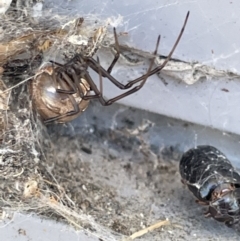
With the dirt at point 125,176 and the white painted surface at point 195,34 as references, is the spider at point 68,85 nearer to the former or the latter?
the white painted surface at point 195,34

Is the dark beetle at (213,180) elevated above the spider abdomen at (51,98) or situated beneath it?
situated beneath

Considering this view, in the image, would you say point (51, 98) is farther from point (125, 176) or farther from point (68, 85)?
point (125, 176)

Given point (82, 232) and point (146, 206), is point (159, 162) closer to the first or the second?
point (146, 206)

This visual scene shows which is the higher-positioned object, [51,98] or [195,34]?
[195,34]

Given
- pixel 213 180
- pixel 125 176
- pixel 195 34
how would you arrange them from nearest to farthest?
pixel 195 34 < pixel 213 180 < pixel 125 176

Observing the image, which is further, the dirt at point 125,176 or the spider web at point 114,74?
the dirt at point 125,176

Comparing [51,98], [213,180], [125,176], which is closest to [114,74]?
[51,98]

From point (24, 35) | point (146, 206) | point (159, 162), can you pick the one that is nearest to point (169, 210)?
point (146, 206)

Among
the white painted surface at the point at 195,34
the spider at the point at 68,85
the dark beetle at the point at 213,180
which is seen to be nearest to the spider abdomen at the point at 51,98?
the spider at the point at 68,85
